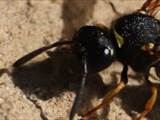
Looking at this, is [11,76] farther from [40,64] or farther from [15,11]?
[15,11]

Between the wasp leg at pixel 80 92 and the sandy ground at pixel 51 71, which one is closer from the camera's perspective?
the wasp leg at pixel 80 92

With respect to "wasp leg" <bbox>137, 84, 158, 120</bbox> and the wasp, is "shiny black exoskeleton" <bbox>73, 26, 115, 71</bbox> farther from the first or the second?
"wasp leg" <bbox>137, 84, 158, 120</bbox>

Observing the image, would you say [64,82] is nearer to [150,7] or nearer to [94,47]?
[94,47]

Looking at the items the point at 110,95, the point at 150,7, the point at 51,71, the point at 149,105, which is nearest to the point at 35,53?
the point at 51,71

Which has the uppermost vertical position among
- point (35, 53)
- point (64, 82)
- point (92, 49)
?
point (92, 49)

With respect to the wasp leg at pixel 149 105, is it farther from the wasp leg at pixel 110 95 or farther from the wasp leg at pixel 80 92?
the wasp leg at pixel 80 92

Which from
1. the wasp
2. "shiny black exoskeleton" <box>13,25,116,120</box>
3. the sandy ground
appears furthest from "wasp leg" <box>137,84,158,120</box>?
"shiny black exoskeleton" <box>13,25,116,120</box>

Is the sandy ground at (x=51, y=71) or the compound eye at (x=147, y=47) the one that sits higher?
the compound eye at (x=147, y=47)

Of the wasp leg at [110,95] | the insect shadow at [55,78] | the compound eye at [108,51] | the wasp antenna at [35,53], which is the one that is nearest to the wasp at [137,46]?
the wasp leg at [110,95]

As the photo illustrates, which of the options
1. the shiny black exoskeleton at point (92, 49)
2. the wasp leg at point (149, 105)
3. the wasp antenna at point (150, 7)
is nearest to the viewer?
the shiny black exoskeleton at point (92, 49)
